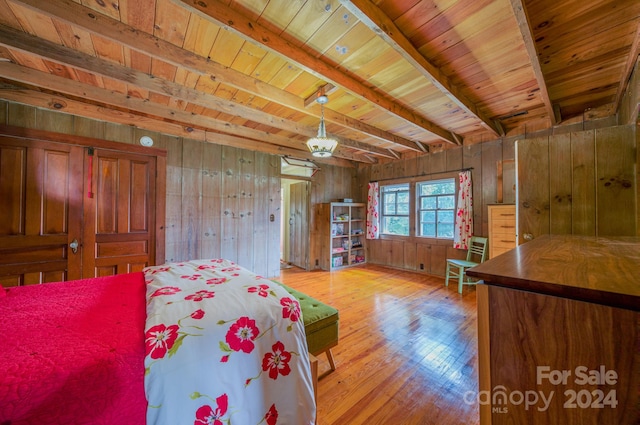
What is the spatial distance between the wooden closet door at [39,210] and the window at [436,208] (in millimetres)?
5272

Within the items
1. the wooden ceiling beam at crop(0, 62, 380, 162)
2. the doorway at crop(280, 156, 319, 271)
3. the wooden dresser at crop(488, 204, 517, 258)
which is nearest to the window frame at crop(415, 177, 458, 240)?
the wooden dresser at crop(488, 204, 517, 258)

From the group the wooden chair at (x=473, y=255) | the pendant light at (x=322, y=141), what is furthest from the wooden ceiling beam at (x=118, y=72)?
the wooden chair at (x=473, y=255)

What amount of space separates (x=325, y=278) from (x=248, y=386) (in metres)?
3.49

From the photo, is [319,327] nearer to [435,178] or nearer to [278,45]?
[278,45]

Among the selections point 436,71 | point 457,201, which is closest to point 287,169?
point 457,201

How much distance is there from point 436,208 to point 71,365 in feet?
16.3

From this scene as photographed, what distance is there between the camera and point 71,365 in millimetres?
757

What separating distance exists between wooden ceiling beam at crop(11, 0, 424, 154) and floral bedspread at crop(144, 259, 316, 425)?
1.68 metres

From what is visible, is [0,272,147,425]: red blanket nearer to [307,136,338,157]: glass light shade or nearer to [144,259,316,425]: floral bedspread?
[144,259,316,425]: floral bedspread

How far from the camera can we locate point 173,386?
0.82m

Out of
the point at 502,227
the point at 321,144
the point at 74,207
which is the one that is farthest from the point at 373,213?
the point at 74,207

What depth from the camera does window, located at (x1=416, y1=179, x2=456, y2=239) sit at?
4395 mm

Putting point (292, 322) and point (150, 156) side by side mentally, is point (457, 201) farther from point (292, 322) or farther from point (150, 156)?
point (150, 156)

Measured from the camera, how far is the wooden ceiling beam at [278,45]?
1394 mm
